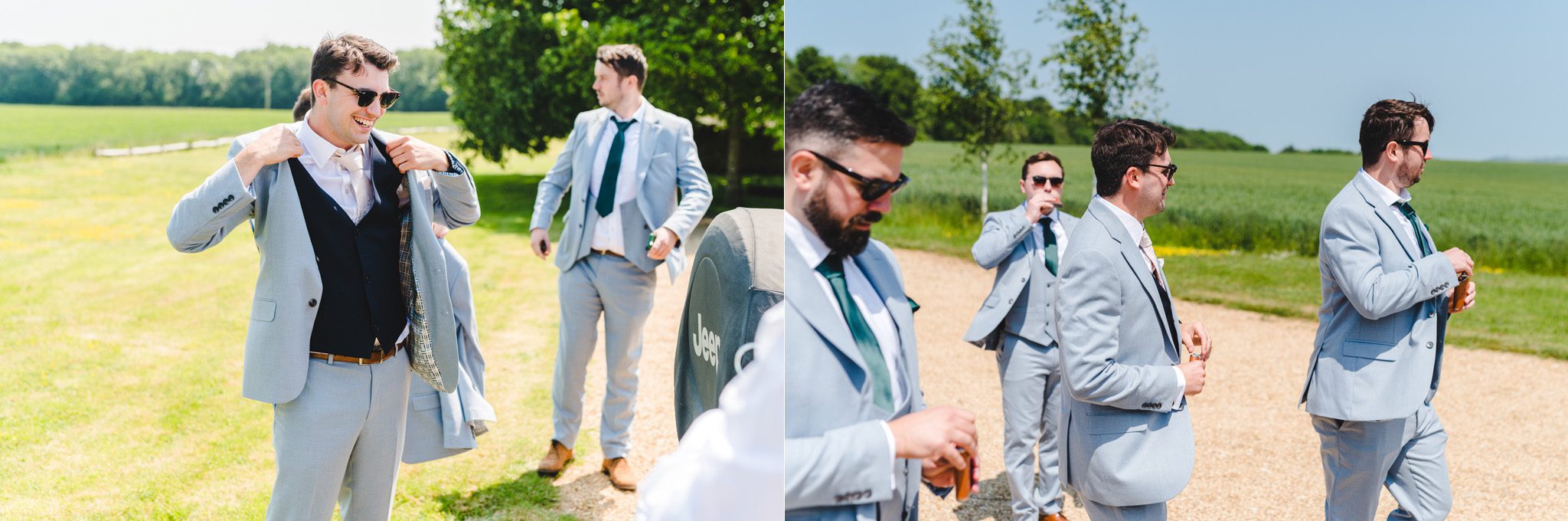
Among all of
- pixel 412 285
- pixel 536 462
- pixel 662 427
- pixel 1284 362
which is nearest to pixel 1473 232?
pixel 1284 362

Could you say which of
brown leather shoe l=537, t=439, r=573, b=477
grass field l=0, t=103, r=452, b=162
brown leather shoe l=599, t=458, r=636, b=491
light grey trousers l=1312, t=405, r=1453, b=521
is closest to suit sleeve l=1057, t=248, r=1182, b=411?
light grey trousers l=1312, t=405, r=1453, b=521

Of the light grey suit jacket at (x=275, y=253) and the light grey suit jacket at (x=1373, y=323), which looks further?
the light grey suit jacket at (x=1373, y=323)

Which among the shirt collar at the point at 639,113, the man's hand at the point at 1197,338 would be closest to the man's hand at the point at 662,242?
the shirt collar at the point at 639,113

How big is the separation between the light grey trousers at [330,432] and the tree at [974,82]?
1160 centimetres

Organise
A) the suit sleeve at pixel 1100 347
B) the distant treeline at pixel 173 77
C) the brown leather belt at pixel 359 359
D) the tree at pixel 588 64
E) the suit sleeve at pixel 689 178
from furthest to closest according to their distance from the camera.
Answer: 1. the distant treeline at pixel 173 77
2. the tree at pixel 588 64
3. the suit sleeve at pixel 689 178
4. the brown leather belt at pixel 359 359
5. the suit sleeve at pixel 1100 347

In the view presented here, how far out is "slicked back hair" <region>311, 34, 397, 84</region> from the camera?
296cm

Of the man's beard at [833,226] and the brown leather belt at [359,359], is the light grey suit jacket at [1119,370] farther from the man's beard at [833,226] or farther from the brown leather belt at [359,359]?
the brown leather belt at [359,359]

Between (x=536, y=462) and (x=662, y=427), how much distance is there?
0.98 metres

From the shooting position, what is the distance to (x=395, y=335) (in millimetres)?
3266

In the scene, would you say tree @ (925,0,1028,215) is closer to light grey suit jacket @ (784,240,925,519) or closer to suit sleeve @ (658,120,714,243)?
suit sleeve @ (658,120,714,243)

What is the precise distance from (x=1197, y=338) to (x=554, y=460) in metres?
3.55

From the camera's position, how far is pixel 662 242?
4895 mm

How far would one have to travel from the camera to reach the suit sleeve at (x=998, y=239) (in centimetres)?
496

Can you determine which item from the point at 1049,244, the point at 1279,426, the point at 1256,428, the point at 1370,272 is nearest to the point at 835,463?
the point at 1370,272
